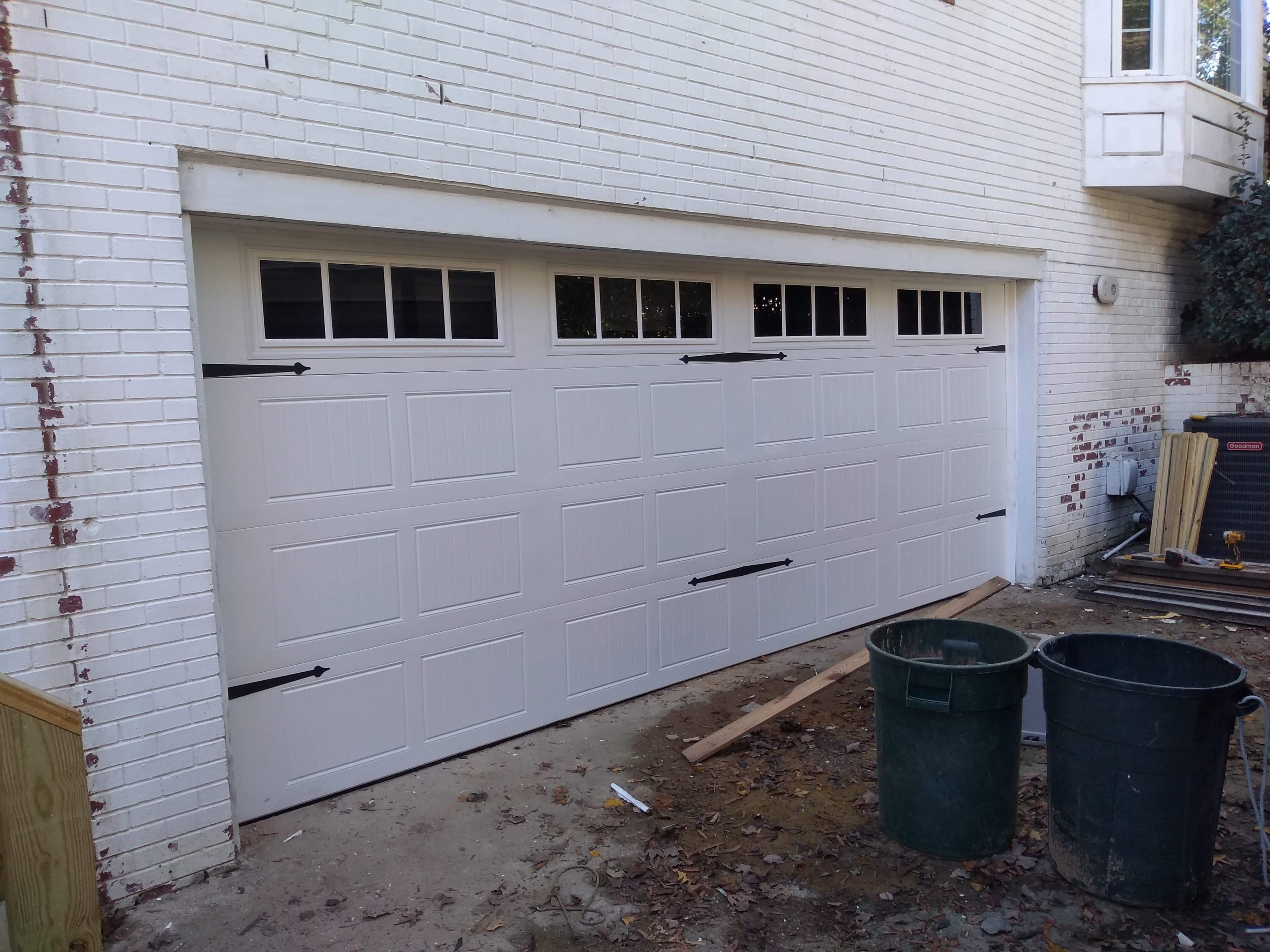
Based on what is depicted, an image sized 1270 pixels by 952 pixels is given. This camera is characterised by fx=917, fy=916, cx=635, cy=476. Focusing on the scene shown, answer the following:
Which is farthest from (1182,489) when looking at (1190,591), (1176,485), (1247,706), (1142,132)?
(1247,706)

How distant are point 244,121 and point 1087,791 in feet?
13.2

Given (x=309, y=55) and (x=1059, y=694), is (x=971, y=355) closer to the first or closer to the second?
(x=1059, y=694)

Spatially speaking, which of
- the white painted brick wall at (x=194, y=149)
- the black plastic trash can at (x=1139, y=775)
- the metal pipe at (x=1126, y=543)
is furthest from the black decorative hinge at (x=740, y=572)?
the metal pipe at (x=1126, y=543)

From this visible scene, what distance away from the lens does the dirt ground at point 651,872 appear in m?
3.21

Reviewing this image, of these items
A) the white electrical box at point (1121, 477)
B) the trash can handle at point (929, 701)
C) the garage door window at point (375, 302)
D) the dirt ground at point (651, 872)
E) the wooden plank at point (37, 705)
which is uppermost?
the garage door window at point (375, 302)

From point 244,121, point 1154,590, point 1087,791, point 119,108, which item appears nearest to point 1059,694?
point 1087,791

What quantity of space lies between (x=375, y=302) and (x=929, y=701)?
2.96 meters

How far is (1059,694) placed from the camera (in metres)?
3.36

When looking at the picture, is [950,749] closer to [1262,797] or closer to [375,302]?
[1262,797]

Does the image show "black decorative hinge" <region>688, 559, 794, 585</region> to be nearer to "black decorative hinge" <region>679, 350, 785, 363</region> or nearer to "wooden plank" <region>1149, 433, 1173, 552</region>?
"black decorative hinge" <region>679, 350, 785, 363</region>

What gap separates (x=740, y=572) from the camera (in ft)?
19.3

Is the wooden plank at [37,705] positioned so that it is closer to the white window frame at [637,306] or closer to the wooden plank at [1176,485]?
the white window frame at [637,306]

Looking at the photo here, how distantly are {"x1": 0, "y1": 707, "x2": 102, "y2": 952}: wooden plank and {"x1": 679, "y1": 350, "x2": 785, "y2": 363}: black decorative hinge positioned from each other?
4.32 m

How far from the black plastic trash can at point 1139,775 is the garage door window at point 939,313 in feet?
12.7
